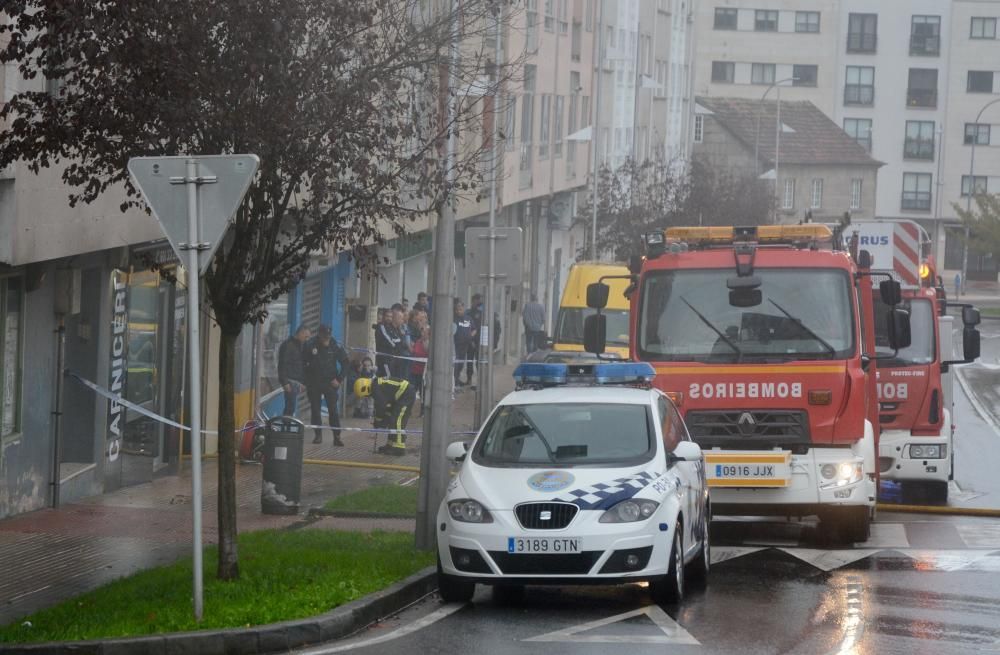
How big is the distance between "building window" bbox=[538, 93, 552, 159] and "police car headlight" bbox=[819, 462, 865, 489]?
96.2 ft

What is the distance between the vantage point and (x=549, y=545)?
10773 mm

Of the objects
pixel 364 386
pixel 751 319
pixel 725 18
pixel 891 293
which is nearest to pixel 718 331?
pixel 751 319

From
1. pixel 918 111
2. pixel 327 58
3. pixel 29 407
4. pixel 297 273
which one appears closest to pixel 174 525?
pixel 29 407

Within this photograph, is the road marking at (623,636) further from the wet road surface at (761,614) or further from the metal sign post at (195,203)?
the metal sign post at (195,203)

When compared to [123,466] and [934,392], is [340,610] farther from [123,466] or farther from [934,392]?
[934,392]

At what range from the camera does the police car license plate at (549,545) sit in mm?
10766

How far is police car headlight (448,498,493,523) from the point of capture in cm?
1105

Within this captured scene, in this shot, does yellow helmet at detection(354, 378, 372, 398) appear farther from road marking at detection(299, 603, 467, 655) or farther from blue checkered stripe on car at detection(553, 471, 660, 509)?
blue checkered stripe on car at detection(553, 471, 660, 509)

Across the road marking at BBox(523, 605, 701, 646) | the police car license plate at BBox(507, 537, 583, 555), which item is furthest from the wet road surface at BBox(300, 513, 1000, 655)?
the police car license plate at BBox(507, 537, 583, 555)

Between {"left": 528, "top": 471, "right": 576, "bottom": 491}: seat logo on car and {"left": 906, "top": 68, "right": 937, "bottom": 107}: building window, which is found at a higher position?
{"left": 906, "top": 68, "right": 937, "bottom": 107}: building window

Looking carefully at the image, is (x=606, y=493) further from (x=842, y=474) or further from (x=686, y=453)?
(x=842, y=474)

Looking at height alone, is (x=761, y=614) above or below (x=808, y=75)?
below

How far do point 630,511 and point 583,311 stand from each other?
2002cm

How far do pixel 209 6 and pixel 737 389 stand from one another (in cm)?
629
